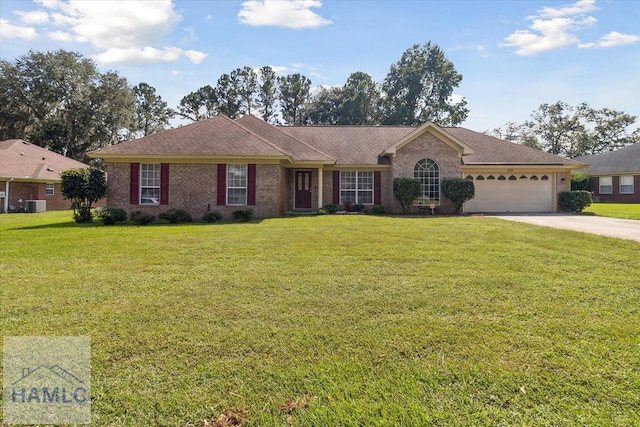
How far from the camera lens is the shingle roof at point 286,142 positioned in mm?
18422

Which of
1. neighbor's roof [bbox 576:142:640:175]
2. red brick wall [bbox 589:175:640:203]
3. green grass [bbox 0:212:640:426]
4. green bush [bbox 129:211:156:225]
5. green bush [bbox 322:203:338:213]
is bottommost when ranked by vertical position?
green grass [bbox 0:212:640:426]

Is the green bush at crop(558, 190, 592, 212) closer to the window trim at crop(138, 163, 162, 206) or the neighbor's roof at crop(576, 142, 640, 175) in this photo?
the neighbor's roof at crop(576, 142, 640, 175)

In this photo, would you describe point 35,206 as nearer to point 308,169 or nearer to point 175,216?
point 175,216

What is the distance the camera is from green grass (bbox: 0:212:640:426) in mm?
2848

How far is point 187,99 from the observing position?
168ft

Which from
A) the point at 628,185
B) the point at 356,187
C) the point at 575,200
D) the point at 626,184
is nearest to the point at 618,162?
the point at 626,184

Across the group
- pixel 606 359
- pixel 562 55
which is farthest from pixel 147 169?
pixel 562 55

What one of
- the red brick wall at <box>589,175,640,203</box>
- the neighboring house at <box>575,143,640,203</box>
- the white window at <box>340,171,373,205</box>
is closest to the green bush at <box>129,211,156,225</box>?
the white window at <box>340,171,373,205</box>

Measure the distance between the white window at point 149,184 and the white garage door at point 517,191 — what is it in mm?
16161

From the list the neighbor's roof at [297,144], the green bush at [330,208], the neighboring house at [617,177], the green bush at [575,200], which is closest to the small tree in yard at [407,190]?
the neighbor's roof at [297,144]

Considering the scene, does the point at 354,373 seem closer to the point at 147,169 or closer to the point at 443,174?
the point at 147,169

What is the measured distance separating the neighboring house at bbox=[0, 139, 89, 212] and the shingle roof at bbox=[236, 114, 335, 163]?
51.1 feet

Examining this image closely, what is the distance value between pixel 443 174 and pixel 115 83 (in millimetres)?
39003

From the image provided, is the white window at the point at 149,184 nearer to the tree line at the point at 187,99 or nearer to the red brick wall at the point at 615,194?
the tree line at the point at 187,99
